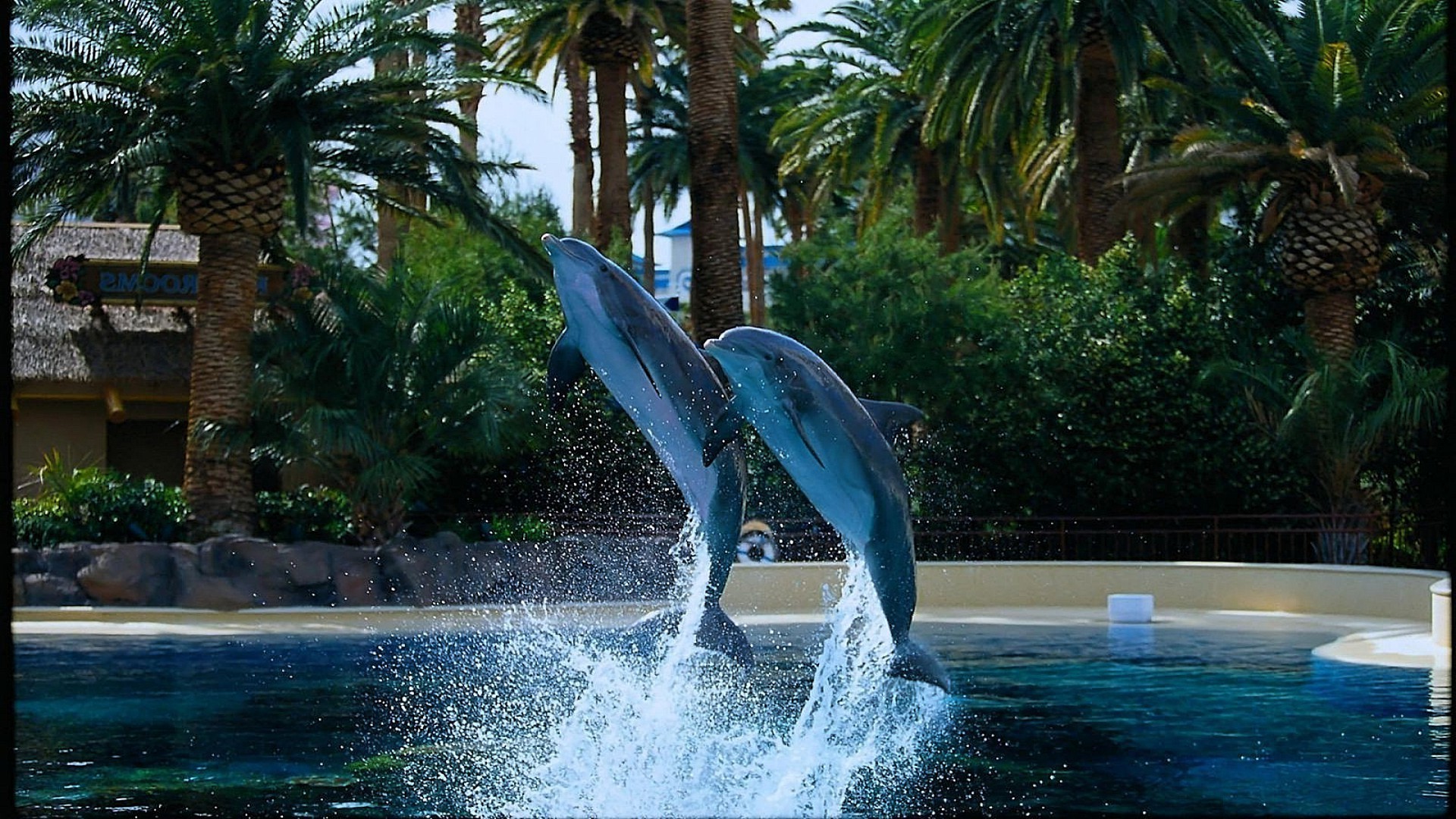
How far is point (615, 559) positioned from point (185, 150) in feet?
Answer: 24.0

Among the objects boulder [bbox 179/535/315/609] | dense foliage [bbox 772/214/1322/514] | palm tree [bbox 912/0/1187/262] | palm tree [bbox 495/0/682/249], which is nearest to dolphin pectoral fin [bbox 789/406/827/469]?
boulder [bbox 179/535/315/609]

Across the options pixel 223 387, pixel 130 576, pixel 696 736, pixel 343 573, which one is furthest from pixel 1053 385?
pixel 696 736

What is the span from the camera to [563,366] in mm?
9312

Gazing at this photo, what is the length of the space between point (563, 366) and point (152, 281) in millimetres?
19410

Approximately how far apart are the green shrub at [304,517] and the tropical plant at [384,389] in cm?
54

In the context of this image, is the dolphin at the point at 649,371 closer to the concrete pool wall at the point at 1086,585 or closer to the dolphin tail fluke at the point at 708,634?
the dolphin tail fluke at the point at 708,634

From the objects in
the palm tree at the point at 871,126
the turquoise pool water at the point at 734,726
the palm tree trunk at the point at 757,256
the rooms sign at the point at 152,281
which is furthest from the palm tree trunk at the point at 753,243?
the turquoise pool water at the point at 734,726

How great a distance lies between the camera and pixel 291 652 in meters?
15.7

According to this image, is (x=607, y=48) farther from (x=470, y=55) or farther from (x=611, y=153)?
(x=470, y=55)

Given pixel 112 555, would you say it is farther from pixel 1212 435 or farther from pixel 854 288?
pixel 1212 435

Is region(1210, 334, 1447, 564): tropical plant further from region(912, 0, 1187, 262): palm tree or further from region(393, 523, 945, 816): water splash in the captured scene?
region(393, 523, 945, 816): water splash

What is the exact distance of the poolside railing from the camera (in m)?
21.5

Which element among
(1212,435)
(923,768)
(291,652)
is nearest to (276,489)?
(291,652)

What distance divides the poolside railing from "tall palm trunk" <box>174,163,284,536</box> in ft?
13.7
